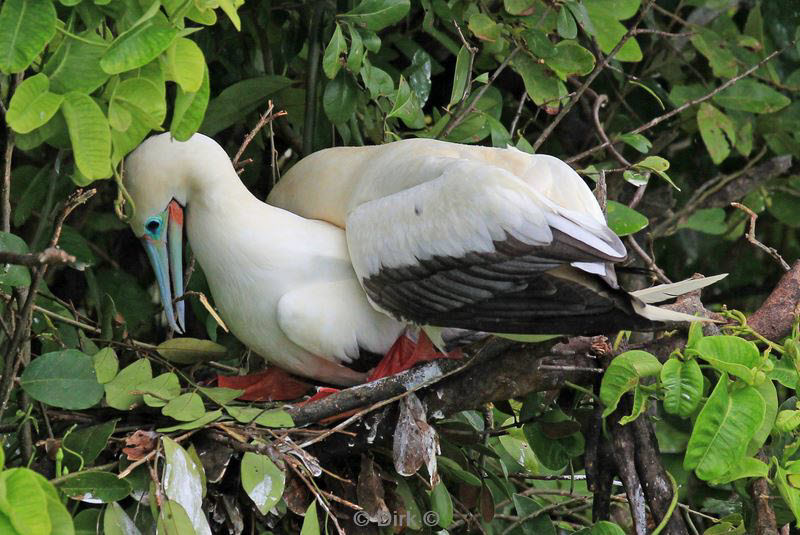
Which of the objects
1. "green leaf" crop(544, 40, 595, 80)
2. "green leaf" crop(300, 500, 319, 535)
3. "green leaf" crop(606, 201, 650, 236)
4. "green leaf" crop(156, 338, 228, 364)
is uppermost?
"green leaf" crop(544, 40, 595, 80)

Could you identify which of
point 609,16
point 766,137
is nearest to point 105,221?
point 609,16

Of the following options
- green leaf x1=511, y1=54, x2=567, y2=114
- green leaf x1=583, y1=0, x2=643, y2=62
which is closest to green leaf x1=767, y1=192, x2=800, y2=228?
green leaf x1=583, y1=0, x2=643, y2=62

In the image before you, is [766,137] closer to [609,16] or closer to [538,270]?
[609,16]

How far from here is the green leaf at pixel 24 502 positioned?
2.06 meters

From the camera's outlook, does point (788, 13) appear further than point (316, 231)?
Yes

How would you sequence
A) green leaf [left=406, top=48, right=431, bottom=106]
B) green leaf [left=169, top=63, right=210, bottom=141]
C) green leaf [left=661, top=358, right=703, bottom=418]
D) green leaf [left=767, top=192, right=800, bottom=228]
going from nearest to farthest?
1. green leaf [left=169, top=63, right=210, bottom=141]
2. green leaf [left=661, top=358, right=703, bottom=418]
3. green leaf [left=406, top=48, right=431, bottom=106]
4. green leaf [left=767, top=192, right=800, bottom=228]

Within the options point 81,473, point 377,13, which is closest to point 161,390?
point 81,473

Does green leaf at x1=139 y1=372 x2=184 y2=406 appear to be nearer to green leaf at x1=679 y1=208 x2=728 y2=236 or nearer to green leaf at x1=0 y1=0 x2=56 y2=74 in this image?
green leaf at x1=0 y1=0 x2=56 y2=74

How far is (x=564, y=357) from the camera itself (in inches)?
123

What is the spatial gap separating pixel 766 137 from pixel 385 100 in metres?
1.75

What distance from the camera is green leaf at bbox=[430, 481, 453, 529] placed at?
3.15m

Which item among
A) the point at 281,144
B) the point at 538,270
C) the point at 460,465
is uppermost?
the point at 538,270

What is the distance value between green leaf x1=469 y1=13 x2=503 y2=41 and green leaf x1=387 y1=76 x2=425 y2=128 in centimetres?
26

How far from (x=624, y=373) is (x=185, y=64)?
127 centimetres
